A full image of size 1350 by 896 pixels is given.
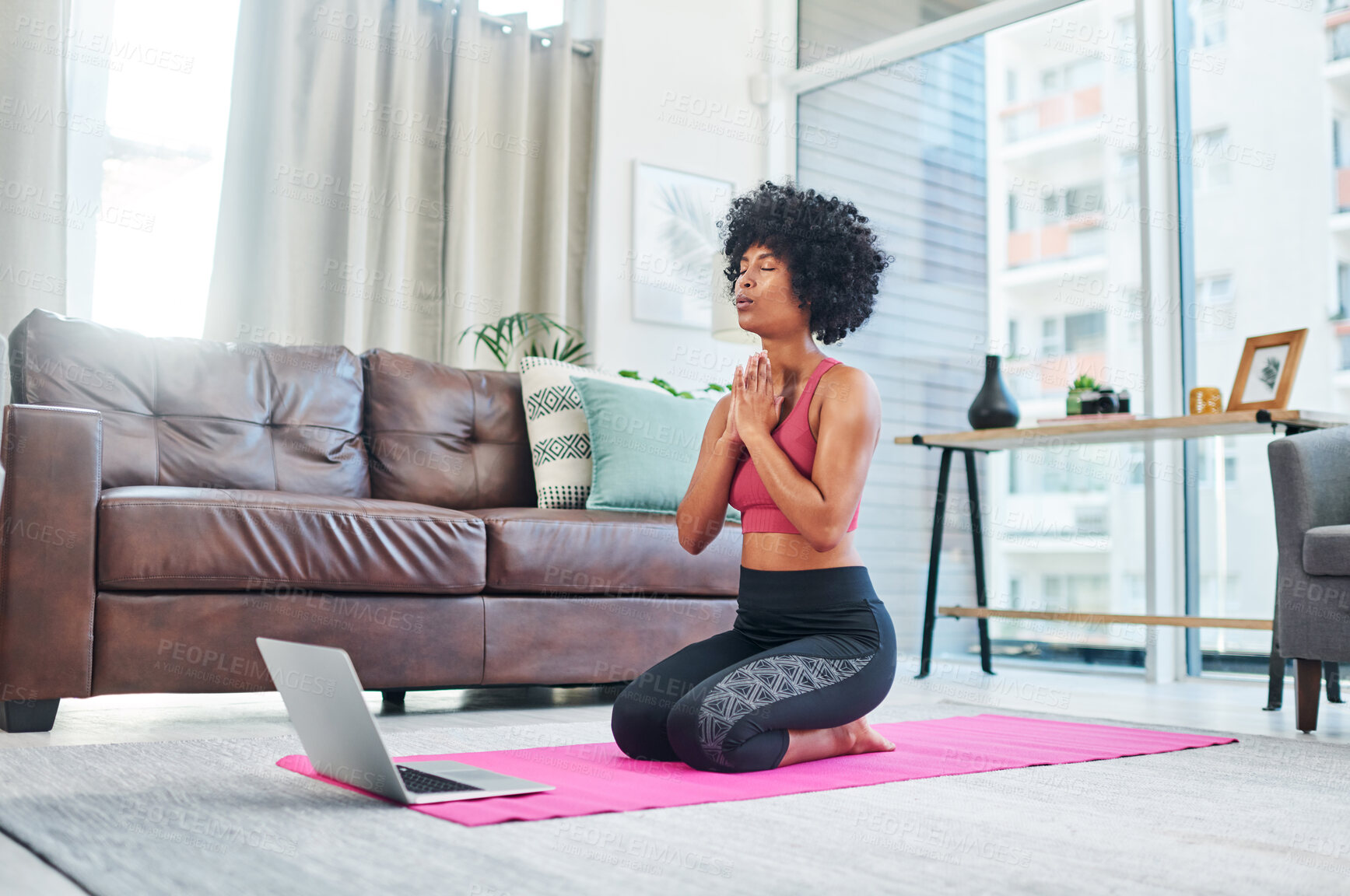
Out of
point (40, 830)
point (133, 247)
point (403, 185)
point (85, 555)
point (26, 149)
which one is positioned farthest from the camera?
point (403, 185)

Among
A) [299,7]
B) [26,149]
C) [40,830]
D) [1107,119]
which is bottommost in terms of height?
[40,830]

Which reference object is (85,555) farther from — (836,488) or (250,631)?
(836,488)

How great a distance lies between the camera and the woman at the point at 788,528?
69.2 inches

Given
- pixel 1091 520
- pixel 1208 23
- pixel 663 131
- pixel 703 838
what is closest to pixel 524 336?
pixel 663 131

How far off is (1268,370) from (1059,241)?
1.22 m

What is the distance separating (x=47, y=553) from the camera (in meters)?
2.20

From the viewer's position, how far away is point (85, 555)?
2.24 m

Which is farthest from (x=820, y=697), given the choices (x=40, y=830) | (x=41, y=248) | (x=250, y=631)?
(x=41, y=248)

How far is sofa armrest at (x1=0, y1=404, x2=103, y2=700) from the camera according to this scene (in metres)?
2.17

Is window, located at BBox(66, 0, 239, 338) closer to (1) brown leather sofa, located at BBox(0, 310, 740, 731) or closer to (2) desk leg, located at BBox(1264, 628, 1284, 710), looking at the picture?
(1) brown leather sofa, located at BBox(0, 310, 740, 731)

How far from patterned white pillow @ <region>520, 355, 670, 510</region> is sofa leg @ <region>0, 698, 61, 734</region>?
50.0 inches

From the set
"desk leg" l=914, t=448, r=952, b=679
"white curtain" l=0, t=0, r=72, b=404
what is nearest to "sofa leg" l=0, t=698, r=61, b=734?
"white curtain" l=0, t=0, r=72, b=404

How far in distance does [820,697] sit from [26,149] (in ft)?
10.1

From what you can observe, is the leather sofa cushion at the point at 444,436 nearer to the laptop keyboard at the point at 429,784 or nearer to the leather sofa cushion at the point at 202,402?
the leather sofa cushion at the point at 202,402
